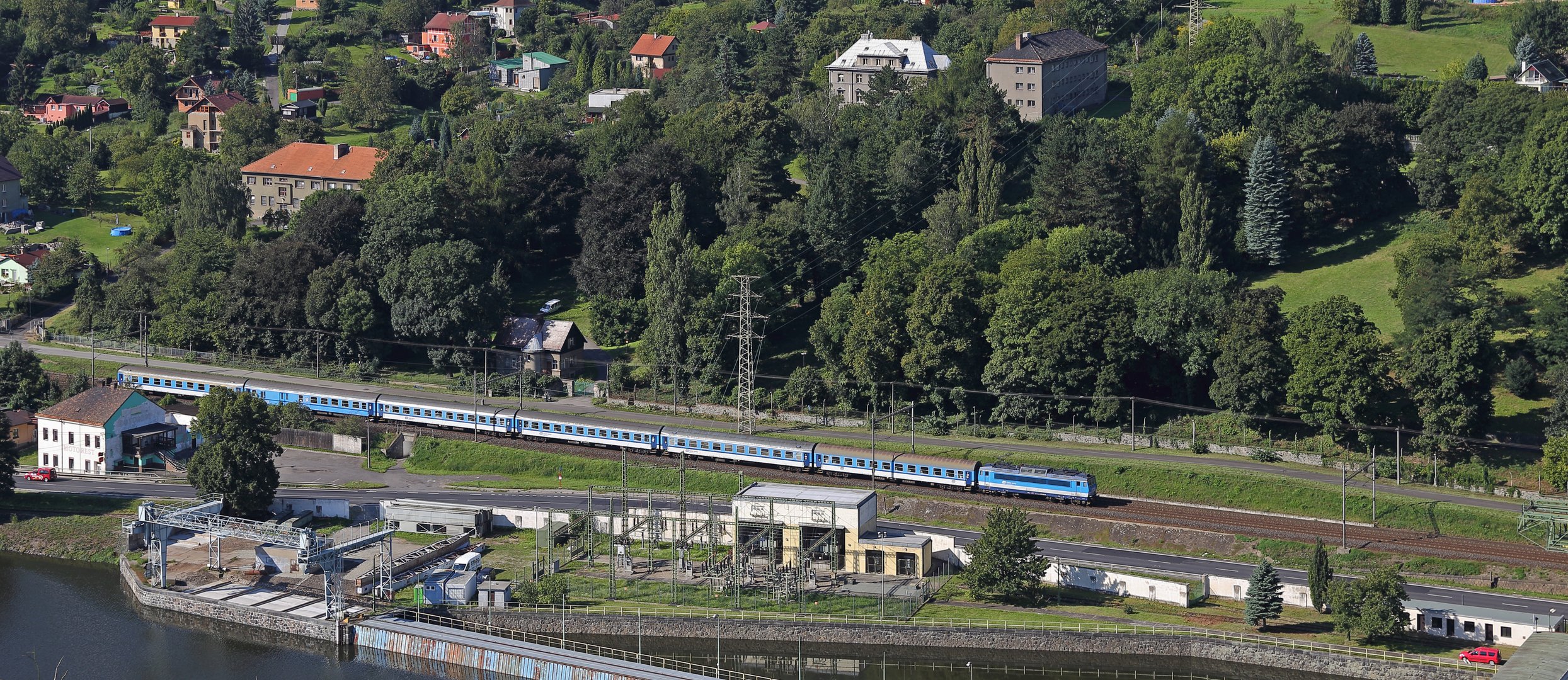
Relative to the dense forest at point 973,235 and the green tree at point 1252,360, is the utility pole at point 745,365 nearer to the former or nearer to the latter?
the dense forest at point 973,235

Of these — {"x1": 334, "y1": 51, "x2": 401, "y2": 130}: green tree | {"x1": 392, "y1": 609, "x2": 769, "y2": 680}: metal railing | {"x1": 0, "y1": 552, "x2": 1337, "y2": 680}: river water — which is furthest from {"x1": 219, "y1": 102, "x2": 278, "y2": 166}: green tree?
{"x1": 392, "y1": 609, "x2": 769, "y2": 680}: metal railing

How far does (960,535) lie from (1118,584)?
9.11m

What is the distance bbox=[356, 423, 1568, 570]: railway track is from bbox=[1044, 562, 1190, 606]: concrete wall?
6132 mm

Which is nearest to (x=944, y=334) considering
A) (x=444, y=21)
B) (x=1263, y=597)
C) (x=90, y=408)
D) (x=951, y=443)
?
(x=951, y=443)

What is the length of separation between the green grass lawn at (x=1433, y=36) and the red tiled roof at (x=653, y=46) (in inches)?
1988

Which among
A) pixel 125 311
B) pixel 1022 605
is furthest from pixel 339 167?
pixel 1022 605

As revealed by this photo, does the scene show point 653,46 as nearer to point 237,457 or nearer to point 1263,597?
point 237,457

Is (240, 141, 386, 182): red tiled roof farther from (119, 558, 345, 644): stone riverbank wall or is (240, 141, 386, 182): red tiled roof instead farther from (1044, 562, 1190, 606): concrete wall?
(1044, 562, 1190, 606): concrete wall

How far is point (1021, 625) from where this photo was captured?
62.5 metres

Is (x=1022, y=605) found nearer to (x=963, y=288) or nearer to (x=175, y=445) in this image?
(x=963, y=288)

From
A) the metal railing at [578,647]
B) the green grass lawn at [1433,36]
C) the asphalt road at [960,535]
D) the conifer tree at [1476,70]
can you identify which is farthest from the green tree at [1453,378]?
the green grass lawn at [1433,36]

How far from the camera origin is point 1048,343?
83.5 meters

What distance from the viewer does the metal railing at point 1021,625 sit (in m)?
58.9

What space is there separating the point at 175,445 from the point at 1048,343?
46423 millimetres
